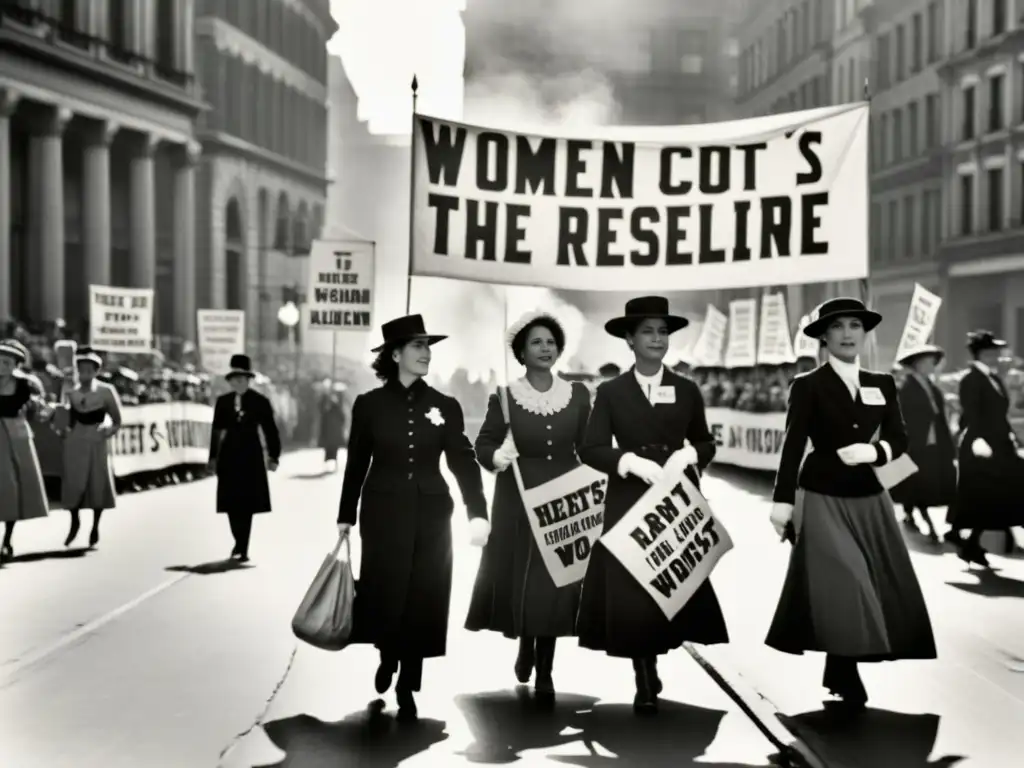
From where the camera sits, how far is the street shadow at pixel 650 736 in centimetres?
670

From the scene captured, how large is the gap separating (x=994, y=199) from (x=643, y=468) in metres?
49.9

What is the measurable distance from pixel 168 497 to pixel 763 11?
56.9 meters

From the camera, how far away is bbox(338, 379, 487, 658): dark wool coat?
308 inches

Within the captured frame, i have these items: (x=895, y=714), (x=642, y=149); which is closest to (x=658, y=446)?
(x=895, y=714)

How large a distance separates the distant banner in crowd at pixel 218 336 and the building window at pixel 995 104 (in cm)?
2957

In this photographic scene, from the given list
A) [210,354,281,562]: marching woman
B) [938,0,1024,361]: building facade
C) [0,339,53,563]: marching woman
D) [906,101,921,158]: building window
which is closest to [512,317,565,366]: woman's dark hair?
[210,354,281,562]: marching woman

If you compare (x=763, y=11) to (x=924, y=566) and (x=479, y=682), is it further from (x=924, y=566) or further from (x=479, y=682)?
(x=479, y=682)

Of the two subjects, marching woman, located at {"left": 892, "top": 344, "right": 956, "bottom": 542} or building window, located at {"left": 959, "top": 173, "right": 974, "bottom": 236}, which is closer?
marching woman, located at {"left": 892, "top": 344, "right": 956, "bottom": 542}

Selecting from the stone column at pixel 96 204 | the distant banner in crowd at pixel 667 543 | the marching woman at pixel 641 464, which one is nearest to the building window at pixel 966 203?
the stone column at pixel 96 204

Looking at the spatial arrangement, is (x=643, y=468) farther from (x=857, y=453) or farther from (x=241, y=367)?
(x=241, y=367)

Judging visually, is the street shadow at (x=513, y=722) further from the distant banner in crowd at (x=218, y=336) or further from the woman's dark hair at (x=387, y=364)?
the distant banner in crowd at (x=218, y=336)

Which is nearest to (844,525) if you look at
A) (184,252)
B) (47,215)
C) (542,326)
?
(542,326)

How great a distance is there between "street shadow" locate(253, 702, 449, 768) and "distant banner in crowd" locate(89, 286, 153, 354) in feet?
69.4

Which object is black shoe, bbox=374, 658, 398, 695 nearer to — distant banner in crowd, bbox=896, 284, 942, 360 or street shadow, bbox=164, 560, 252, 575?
street shadow, bbox=164, 560, 252, 575
